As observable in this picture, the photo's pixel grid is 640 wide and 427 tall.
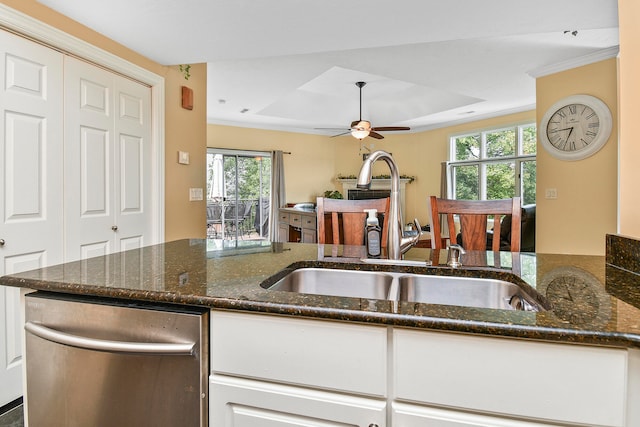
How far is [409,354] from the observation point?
0.66 metres

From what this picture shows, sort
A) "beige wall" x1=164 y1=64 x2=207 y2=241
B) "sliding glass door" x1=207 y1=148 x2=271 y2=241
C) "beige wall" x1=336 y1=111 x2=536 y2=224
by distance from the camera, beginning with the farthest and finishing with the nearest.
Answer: "beige wall" x1=336 y1=111 x2=536 y2=224 → "sliding glass door" x1=207 y1=148 x2=271 y2=241 → "beige wall" x1=164 y1=64 x2=207 y2=241

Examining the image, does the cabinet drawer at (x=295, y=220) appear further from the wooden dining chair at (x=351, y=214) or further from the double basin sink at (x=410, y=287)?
the double basin sink at (x=410, y=287)

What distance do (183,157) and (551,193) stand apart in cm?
385

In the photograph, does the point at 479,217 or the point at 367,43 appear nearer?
the point at 479,217

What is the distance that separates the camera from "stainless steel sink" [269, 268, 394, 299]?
45.5 inches

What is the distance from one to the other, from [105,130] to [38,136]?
1.53 ft

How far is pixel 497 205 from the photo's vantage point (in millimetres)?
1692

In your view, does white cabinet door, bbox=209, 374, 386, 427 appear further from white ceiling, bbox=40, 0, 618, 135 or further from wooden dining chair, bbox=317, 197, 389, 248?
white ceiling, bbox=40, 0, 618, 135

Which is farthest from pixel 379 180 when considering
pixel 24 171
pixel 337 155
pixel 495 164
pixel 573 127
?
pixel 24 171

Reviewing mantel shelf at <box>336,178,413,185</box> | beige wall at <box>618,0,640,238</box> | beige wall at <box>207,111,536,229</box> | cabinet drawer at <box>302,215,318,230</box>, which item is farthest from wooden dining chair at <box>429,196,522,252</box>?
mantel shelf at <box>336,178,413,185</box>

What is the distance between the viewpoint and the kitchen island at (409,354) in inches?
23.0

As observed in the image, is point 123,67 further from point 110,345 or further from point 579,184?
point 579,184

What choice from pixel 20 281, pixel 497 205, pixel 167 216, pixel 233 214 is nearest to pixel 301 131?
pixel 233 214

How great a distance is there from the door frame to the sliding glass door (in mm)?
3945
